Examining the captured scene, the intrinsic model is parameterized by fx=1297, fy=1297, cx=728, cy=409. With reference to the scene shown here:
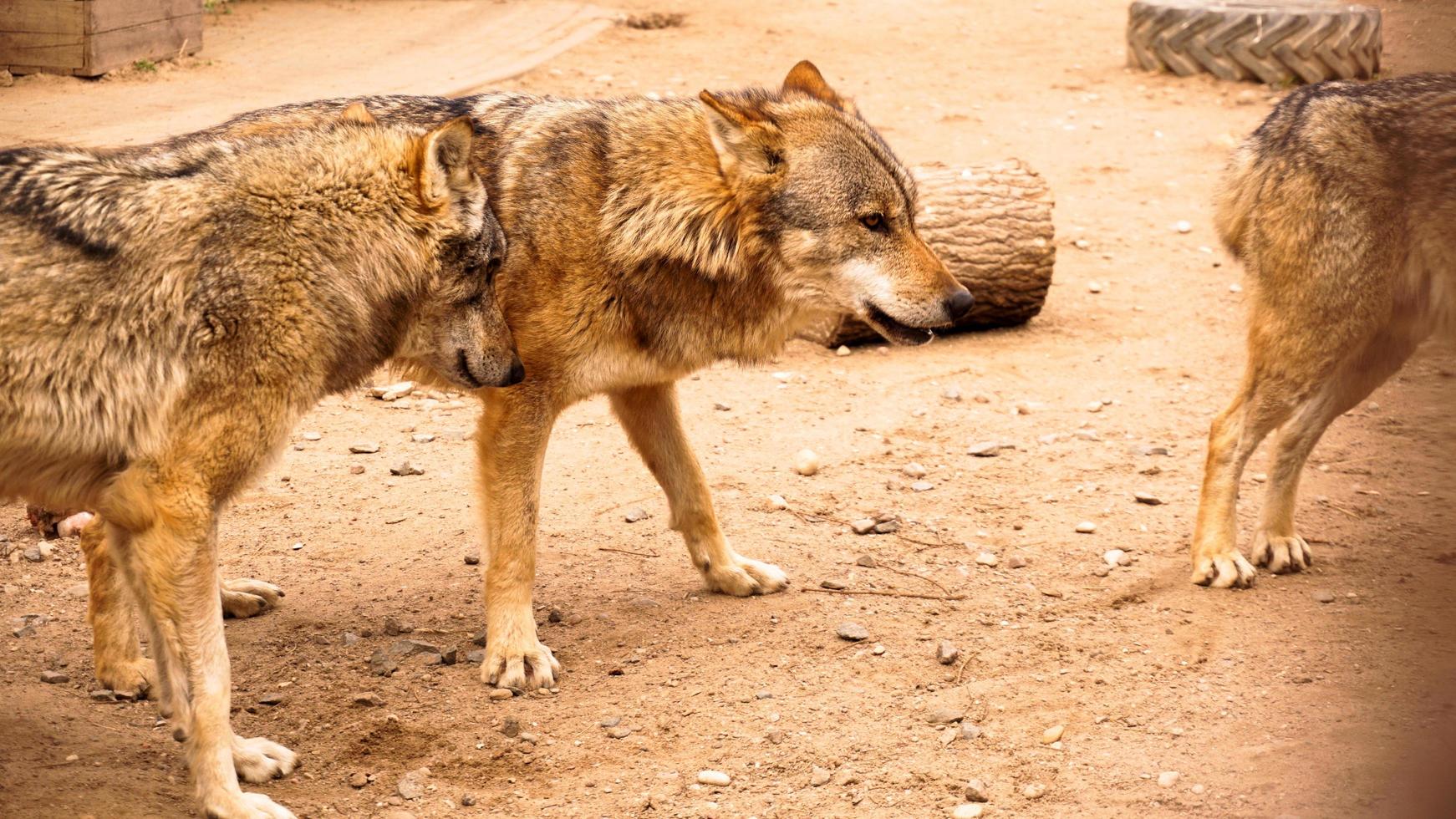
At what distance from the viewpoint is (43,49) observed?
886cm

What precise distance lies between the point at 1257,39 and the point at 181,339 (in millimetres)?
11988

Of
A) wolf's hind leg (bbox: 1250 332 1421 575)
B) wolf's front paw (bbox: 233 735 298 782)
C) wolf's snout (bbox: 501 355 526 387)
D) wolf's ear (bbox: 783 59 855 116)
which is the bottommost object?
wolf's front paw (bbox: 233 735 298 782)

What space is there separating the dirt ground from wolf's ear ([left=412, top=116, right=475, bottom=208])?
1.74 m

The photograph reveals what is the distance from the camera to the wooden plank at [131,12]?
910 cm

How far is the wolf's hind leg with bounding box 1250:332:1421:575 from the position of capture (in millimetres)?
5230

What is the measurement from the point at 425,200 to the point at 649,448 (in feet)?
5.27

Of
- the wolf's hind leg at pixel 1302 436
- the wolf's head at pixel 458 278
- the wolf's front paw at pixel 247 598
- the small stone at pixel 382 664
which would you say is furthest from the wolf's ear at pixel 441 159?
the wolf's hind leg at pixel 1302 436


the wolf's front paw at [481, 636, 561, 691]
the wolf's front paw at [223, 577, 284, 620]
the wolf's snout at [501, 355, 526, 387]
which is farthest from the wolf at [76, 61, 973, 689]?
the wolf's front paw at [223, 577, 284, 620]

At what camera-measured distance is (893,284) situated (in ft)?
15.4

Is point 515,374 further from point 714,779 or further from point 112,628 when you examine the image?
point 112,628

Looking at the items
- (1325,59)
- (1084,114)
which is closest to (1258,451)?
(1084,114)

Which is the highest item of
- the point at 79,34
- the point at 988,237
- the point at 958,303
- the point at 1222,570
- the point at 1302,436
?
the point at 79,34

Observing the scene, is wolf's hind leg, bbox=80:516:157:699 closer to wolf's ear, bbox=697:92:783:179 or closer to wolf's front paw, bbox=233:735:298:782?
wolf's front paw, bbox=233:735:298:782

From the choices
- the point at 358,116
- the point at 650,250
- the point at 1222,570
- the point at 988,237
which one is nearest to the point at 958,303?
the point at 650,250
